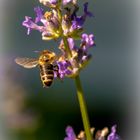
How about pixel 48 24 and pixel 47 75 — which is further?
pixel 47 75

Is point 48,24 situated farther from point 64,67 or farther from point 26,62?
point 26,62

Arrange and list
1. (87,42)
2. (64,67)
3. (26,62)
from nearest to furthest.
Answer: (64,67) < (87,42) < (26,62)

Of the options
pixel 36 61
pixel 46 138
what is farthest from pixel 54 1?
pixel 46 138

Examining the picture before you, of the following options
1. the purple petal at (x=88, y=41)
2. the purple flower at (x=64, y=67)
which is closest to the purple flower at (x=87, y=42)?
the purple petal at (x=88, y=41)

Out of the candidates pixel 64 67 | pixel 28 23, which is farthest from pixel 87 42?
pixel 28 23

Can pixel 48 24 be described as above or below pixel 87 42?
above

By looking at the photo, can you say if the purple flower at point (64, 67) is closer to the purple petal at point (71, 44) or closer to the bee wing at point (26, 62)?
the purple petal at point (71, 44)

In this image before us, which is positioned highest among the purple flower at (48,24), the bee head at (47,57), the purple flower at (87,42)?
the purple flower at (48,24)

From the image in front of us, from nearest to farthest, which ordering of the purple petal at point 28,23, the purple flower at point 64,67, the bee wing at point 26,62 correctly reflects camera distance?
the purple flower at point 64,67 → the purple petal at point 28,23 → the bee wing at point 26,62

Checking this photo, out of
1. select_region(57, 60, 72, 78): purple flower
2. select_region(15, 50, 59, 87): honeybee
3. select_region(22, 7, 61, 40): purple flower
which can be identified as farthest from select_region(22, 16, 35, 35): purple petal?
select_region(57, 60, 72, 78): purple flower

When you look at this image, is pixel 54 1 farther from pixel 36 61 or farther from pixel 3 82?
pixel 3 82
